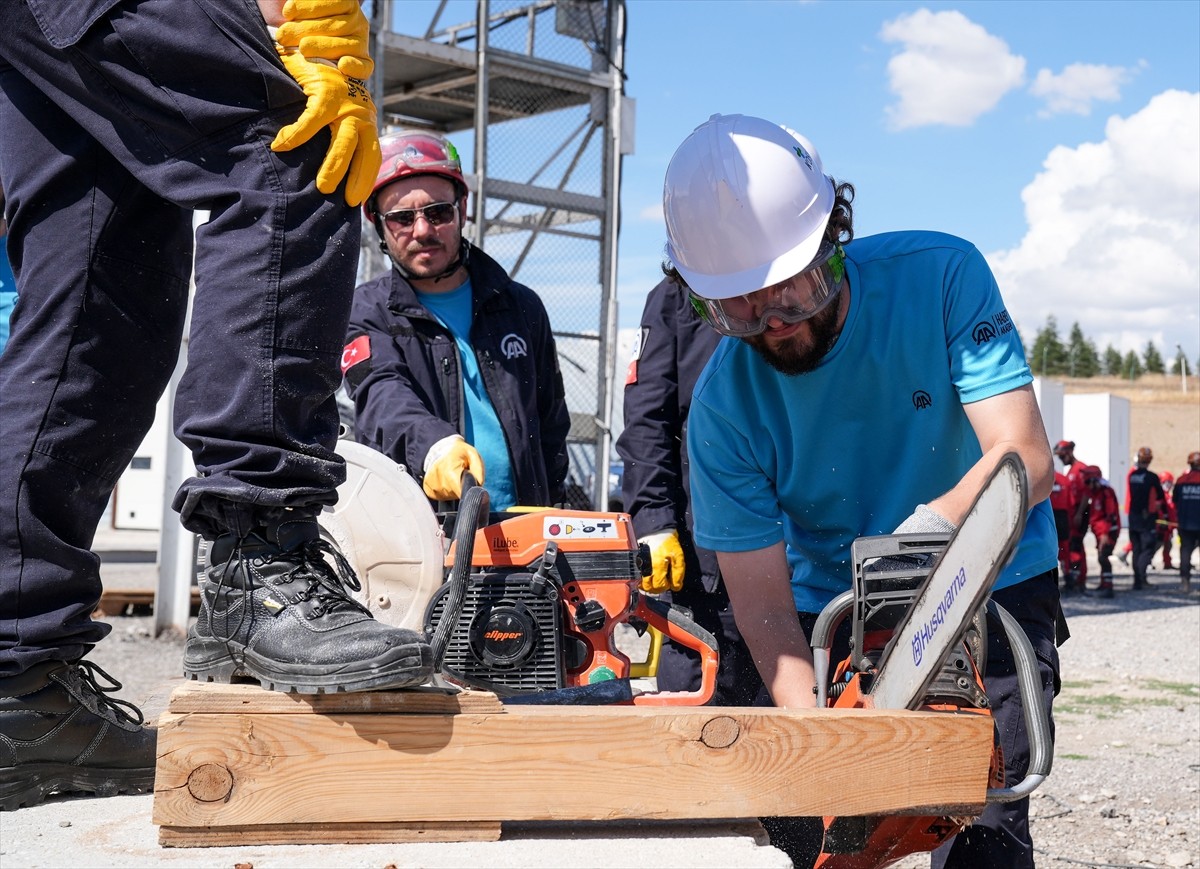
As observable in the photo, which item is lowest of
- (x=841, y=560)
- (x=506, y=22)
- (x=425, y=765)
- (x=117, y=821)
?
(x=117, y=821)

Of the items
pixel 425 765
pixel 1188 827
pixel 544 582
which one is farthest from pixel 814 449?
pixel 1188 827

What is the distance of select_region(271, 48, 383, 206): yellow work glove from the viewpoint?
1.86 meters

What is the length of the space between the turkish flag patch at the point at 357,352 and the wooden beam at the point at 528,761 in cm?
209

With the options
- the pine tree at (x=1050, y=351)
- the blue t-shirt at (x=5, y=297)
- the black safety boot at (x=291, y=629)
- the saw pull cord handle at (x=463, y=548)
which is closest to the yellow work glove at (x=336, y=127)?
the black safety boot at (x=291, y=629)

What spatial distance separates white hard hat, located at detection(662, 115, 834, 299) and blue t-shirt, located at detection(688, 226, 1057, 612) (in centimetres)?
28

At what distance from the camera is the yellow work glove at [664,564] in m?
3.96

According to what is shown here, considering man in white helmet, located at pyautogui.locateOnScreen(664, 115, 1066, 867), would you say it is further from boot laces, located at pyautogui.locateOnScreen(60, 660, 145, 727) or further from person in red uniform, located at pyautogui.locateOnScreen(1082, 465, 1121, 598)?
person in red uniform, located at pyautogui.locateOnScreen(1082, 465, 1121, 598)

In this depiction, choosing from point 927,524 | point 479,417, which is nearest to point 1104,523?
point 479,417

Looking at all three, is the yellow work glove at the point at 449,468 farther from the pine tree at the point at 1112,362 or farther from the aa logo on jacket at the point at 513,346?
the pine tree at the point at 1112,362

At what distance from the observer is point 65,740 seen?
6.65ft

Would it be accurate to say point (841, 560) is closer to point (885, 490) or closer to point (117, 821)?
point (885, 490)

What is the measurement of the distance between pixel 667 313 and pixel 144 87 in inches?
103

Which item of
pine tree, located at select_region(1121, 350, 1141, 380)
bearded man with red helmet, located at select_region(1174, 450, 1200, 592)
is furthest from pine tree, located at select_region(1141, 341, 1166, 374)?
bearded man with red helmet, located at select_region(1174, 450, 1200, 592)

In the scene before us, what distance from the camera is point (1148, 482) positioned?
1806cm
